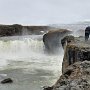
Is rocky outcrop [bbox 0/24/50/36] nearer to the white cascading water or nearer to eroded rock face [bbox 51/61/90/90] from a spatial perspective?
the white cascading water

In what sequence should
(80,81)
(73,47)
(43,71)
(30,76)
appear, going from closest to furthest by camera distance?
(80,81), (73,47), (30,76), (43,71)

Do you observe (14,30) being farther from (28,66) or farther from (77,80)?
(77,80)

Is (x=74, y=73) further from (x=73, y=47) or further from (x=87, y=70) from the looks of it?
(x=73, y=47)

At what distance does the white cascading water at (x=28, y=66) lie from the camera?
16141 millimetres

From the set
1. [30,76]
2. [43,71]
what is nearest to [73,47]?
[30,76]

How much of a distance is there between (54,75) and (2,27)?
28.8 m

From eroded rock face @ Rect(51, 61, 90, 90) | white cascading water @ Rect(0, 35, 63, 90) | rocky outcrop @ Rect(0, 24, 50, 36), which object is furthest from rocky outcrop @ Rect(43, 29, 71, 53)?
eroded rock face @ Rect(51, 61, 90, 90)

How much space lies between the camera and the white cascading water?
16141mm

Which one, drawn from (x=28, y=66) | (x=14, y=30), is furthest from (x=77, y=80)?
(x=14, y=30)

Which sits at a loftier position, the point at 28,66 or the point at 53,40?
the point at 53,40

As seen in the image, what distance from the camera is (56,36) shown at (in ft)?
102

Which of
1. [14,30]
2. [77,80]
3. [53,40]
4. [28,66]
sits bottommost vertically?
[28,66]

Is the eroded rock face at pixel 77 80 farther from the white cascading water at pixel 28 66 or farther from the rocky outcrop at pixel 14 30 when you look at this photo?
the rocky outcrop at pixel 14 30

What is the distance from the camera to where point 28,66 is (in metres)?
22.4
